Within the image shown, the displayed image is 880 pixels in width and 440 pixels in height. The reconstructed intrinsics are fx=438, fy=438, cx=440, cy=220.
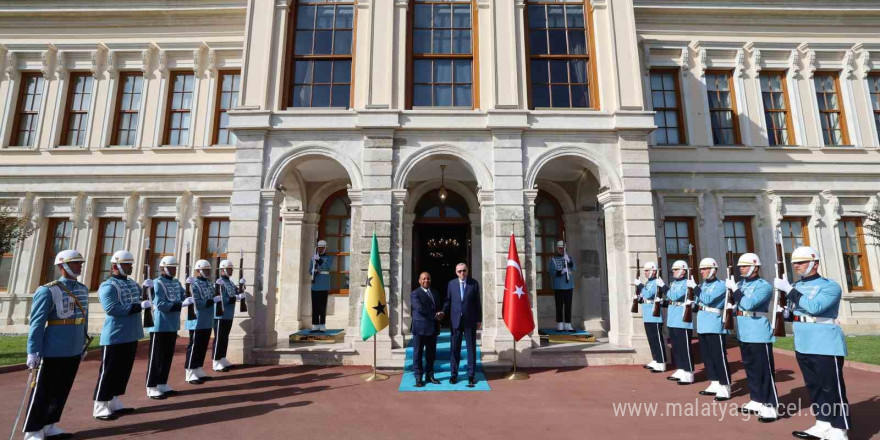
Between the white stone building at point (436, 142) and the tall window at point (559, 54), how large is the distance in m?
0.05

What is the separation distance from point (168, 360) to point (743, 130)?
15.7m

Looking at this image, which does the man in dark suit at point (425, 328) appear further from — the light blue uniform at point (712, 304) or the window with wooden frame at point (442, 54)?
the window with wooden frame at point (442, 54)

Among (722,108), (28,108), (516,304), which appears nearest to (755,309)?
(516,304)

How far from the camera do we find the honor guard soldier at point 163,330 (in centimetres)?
661

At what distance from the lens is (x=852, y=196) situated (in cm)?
1291

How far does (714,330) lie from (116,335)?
8.31m

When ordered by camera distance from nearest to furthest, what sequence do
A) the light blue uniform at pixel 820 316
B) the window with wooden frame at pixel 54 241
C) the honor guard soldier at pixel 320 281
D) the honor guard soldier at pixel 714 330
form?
the light blue uniform at pixel 820 316, the honor guard soldier at pixel 714 330, the honor guard soldier at pixel 320 281, the window with wooden frame at pixel 54 241

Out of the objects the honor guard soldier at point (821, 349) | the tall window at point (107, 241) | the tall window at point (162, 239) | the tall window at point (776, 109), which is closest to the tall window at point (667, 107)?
the tall window at point (776, 109)

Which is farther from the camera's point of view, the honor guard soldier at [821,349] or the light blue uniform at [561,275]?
the light blue uniform at [561,275]

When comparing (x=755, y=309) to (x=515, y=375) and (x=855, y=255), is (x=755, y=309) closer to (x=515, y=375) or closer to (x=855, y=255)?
(x=515, y=375)

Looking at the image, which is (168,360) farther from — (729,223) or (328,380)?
(729,223)

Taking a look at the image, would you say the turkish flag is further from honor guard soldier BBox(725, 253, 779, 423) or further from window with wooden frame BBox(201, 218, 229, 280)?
window with wooden frame BBox(201, 218, 229, 280)

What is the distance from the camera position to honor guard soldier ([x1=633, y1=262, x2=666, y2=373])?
8.19 m

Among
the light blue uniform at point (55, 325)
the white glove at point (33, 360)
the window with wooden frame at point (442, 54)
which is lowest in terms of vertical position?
the white glove at point (33, 360)
